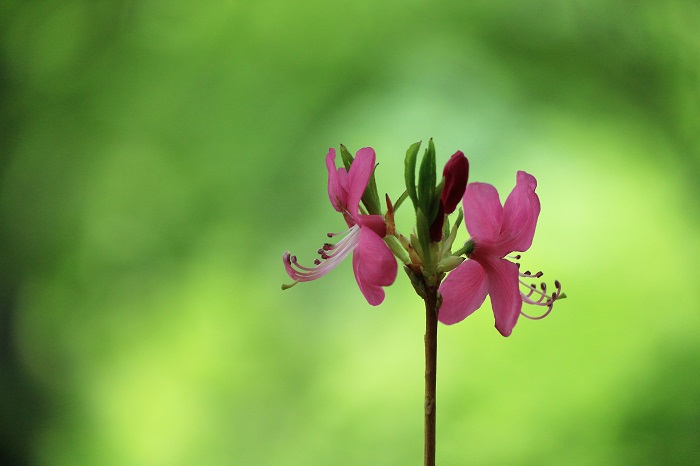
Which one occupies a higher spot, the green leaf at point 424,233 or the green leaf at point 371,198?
the green leaf at point 371,198

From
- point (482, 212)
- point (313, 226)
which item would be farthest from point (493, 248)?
point (313, 226)

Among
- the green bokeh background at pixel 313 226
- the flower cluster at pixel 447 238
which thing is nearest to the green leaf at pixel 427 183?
the flower cluster at pixel 447 238

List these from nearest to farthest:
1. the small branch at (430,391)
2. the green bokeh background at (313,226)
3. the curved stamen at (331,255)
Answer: the small branch at (430,391) < the curved stamen at (331,255) < the green bokeh background at (313,226)

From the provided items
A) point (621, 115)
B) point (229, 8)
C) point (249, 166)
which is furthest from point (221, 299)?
point (621, 115)

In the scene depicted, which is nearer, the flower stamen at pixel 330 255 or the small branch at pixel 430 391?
the small branch at pixel 430 391

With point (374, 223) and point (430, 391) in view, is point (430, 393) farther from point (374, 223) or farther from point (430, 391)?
point (374, 223)

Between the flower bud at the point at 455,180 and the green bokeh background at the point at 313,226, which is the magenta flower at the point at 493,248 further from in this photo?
the green bokeh background at the point at 313,226

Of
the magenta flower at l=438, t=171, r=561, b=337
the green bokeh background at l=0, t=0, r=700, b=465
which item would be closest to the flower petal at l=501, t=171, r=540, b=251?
the magenta flower at l=438, t=171, r=561, b=337

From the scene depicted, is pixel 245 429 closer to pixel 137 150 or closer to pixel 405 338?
Answer: pixel 405 338
